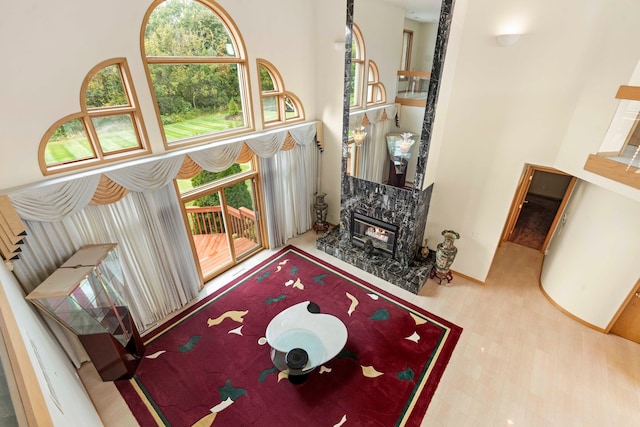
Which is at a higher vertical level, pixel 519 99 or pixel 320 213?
pixel 519 99

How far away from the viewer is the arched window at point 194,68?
3650 mm

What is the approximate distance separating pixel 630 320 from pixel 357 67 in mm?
5634

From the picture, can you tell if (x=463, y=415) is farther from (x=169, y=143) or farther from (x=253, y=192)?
(x=169, y=143)

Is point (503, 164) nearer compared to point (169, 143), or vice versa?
→ point (169, 143)

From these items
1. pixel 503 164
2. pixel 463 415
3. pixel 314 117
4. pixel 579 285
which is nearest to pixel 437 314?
pixel 463 415

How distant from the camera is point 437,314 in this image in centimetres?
460

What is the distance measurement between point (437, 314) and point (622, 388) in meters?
2.23

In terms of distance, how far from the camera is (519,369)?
3.78 metres

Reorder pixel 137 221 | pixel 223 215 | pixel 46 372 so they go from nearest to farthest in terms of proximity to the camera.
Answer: pixel 46 372 → pixel 137 221 → pixel 223 215

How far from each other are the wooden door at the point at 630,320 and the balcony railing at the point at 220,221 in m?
6.04

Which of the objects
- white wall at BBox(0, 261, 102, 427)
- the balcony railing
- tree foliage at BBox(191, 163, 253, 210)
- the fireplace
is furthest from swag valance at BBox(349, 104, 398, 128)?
white wall at BBox(0, 261, 102, 427)

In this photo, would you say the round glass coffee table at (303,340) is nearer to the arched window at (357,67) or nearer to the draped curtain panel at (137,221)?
the draped curtain panel at (137,221)

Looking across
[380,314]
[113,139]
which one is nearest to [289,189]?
[380,314]

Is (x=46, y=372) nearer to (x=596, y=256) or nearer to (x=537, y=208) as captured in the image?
(x=596, y=256)
